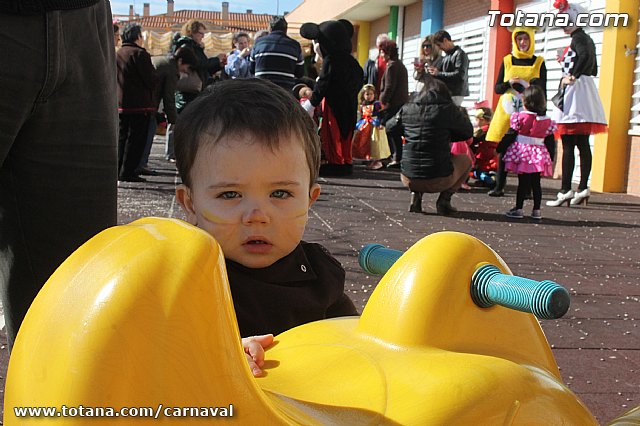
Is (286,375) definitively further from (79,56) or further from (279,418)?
(79,56)

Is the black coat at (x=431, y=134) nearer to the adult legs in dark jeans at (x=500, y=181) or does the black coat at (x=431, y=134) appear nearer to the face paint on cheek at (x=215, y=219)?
the adult legs in dark jeans at (x=500, y=181)

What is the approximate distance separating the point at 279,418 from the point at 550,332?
275cm

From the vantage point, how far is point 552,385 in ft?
4.98

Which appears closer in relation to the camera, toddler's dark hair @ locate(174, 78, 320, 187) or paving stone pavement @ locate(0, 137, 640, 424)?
toddler's dark hair @ locate(174, 78, 320, 187)

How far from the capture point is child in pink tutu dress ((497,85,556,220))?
7191 millimetres

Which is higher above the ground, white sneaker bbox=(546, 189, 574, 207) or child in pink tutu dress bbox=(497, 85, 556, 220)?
child in pink tutu dress bbox=(497, 85, 556, 220)

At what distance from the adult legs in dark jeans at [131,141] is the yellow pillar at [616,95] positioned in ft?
17.7

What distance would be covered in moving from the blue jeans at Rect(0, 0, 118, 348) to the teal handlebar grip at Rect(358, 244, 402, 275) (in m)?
0.73

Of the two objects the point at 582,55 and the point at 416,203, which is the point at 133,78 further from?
the point at 582,55

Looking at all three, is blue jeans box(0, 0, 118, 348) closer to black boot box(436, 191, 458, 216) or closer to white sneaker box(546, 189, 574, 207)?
black boot box(436, 191, 458, 216)

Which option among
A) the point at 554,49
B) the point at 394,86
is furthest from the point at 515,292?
the point at 554,49

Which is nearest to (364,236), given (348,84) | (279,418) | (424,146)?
(424,146)

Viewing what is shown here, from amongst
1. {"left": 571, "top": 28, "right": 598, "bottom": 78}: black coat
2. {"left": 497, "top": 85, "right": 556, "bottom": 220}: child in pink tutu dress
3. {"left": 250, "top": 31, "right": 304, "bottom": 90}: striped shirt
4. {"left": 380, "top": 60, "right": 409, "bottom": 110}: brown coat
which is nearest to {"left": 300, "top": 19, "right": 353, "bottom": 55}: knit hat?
{"left": 250, "top": 31, "right": 304, "bottom": 90}: striped shirt

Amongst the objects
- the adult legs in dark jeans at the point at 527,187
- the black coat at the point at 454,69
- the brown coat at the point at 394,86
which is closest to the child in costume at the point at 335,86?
the black coat at the point at 454,69
